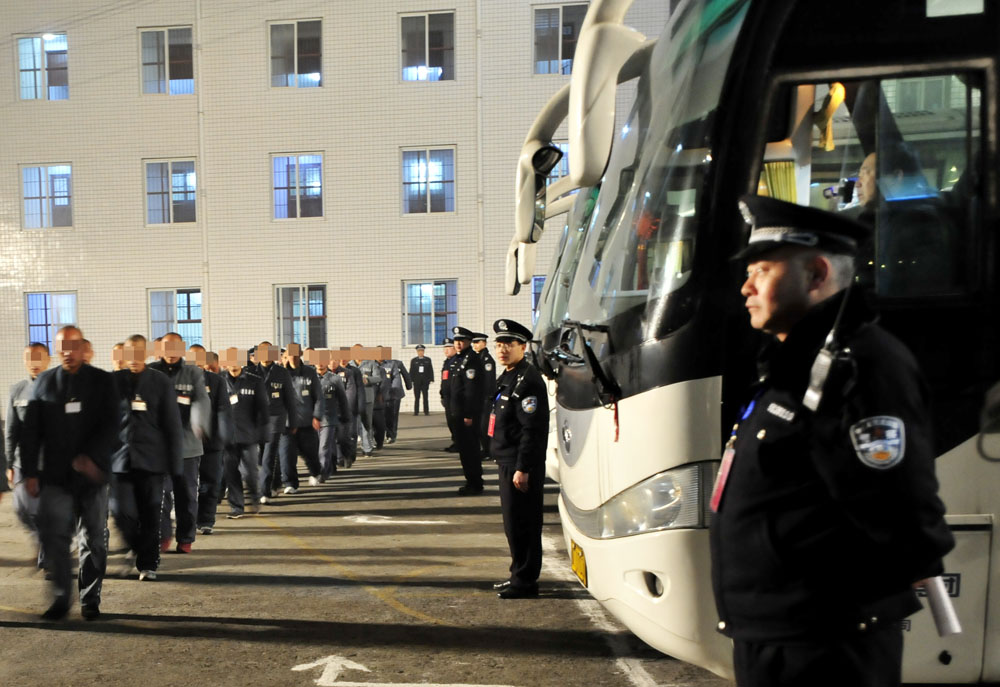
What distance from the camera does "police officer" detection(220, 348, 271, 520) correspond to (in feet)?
33.3

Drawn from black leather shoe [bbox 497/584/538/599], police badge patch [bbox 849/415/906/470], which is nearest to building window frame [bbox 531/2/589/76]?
black leather shoe [bbox 497/584/538/599]

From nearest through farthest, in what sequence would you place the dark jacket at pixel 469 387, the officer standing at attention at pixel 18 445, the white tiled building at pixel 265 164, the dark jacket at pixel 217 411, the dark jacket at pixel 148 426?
1. the officer standing at attention at pixel 18 445
2. the dark jacket at pixel 148 426
3. the dark jacket at pixel 217 411
4. the dark jacket at pixel 469 387
5. the white tiled building at pixel 265 164

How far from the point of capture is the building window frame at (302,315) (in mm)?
23953

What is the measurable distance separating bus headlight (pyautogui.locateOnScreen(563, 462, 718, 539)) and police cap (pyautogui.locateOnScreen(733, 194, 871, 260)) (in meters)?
1.31

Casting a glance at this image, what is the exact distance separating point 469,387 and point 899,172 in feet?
28.0

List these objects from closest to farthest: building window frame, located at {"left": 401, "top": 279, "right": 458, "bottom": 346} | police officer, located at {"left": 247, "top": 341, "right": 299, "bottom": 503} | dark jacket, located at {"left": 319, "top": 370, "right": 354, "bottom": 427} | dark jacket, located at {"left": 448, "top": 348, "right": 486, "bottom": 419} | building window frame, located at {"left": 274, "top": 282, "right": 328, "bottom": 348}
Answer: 1. police officer, located at {"left": 247, "top": 341, "right": 299, "bottom": 503}
2. dark jacket, located at {"left": 448, "top": 348, "right": 486, "bottom": 419}
3. dark jacket, located at {"left": 319, "top": 370, "right": 354, "bottom": 427}
4. building window frame, located at {"left": 401, "top": 279, "right": 458, "bottom": 346}
5. building window frame, located at {"left": 274, "top": 282, "right": 328, "bottom": 348}

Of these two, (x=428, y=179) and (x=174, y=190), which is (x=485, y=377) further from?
(x=174, y=190)

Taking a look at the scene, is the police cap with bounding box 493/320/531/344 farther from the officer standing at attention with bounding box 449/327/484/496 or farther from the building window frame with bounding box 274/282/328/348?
the building window frame with bounding box 274/282/328/348

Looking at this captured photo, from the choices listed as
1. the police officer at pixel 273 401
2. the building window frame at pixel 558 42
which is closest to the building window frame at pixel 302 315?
the building window frame at pixel 558 42

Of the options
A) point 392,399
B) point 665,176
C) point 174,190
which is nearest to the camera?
point 665,176

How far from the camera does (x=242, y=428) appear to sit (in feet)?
33.3

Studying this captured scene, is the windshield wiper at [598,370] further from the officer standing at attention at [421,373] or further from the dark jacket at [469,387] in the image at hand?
the officer standing at attention at [421,373]

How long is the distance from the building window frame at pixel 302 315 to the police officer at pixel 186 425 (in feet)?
51.0

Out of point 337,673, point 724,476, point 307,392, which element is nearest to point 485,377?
point 307,392
